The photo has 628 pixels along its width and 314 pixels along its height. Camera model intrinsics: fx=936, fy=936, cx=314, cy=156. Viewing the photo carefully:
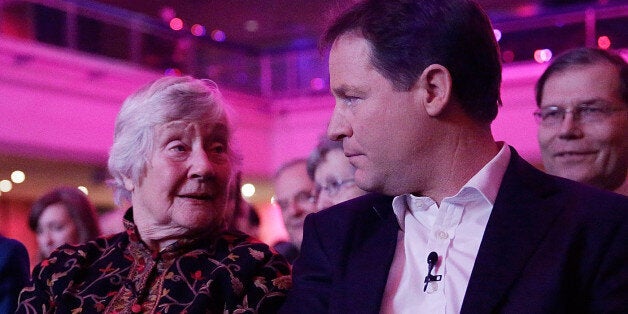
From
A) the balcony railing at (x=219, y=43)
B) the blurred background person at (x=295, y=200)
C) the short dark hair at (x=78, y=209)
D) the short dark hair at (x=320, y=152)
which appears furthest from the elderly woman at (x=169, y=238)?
the balcony railing at (x=219, y=43)

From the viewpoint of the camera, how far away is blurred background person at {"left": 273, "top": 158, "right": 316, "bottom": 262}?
394 cm

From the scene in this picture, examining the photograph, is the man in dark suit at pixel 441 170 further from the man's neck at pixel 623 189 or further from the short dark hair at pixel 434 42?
the man's neck at pixel 623 189

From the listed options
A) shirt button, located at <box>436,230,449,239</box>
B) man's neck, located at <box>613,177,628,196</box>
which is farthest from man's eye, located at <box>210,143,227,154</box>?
man's neck, located at <box>613,177,628,196</box>

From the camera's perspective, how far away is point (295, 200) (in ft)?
13.1

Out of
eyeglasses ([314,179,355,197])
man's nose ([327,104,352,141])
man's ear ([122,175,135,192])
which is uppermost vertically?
man's nose ([327,104,352,141])

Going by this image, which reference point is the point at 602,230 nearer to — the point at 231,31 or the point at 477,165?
the point at 477,165

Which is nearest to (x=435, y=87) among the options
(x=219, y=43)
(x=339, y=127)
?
(x=339, y=127)

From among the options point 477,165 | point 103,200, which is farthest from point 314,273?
point 103,200

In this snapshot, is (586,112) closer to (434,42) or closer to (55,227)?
(434,42)

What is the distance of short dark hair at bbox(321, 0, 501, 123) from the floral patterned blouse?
27.6 inches

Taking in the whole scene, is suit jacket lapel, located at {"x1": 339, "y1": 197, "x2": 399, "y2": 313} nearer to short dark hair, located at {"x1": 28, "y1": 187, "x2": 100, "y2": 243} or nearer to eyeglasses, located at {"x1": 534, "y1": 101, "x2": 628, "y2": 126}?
eyeglasses, located at {"x1": 534, "y1": 101, "x2": 628, "y2": 126}

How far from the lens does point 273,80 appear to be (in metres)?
10.9

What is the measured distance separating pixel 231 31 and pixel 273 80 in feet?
13.9

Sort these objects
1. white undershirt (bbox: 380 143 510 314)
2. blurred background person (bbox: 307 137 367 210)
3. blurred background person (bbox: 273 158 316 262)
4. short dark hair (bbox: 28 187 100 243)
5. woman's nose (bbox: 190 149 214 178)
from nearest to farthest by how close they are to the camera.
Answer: white undershirt (bbox: 380 143 510 314), woman's nose (bbox: 190 149 214 178), blurred background person (bbox: 307 137 367 210), blurred background person (bbox: 273 158 316 262), short dark hair (bbox: 28 187 100 243)
